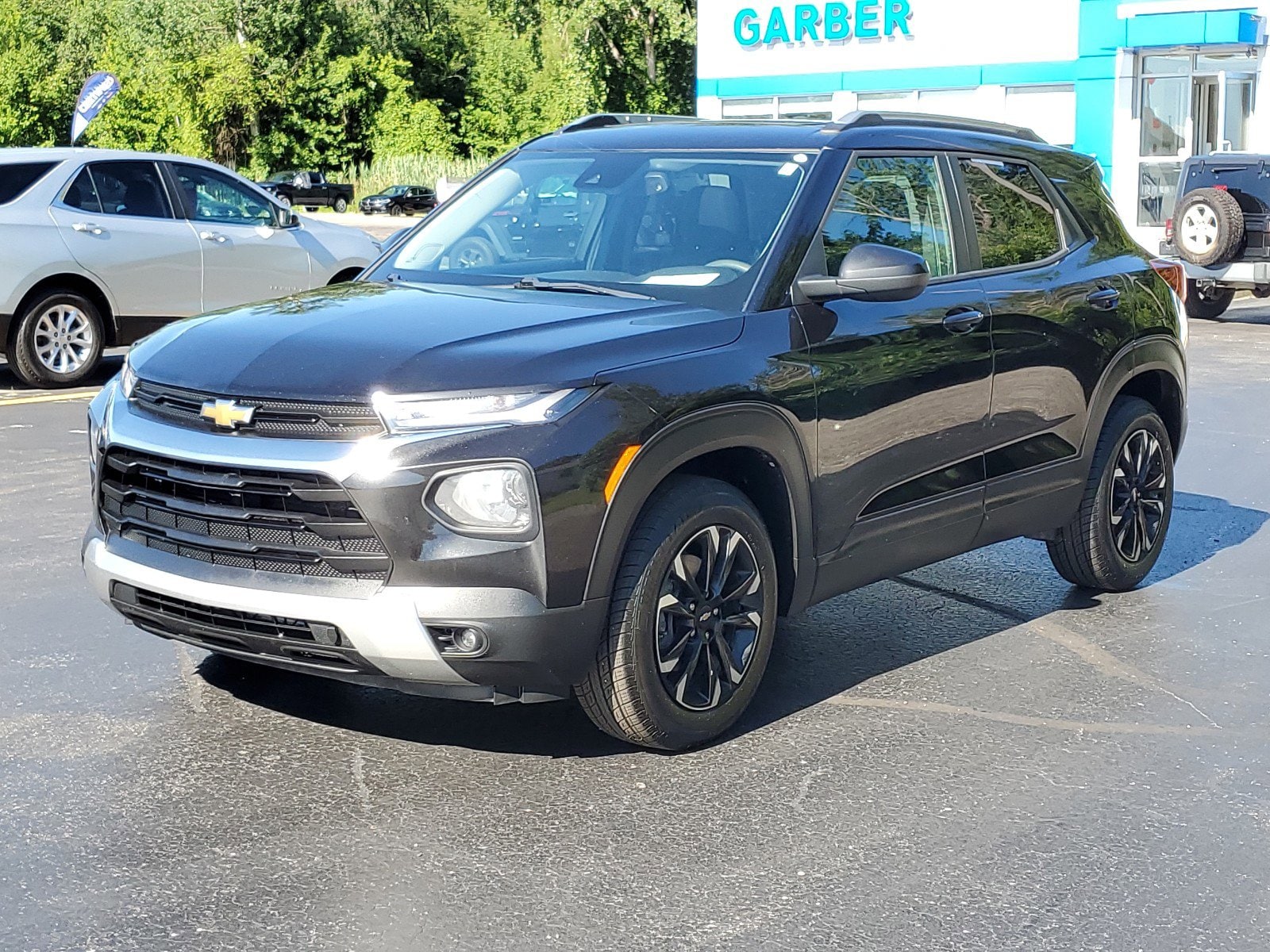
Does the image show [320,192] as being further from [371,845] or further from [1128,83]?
[371,845]

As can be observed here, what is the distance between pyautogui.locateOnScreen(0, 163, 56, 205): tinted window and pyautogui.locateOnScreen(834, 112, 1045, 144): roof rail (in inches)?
324

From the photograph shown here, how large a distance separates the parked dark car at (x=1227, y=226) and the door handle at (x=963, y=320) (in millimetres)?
12853

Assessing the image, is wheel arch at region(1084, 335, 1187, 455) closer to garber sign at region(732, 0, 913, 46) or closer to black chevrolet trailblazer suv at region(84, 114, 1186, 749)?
black chevrolet trailblazer suv at region(84, 114, 1186, 749)

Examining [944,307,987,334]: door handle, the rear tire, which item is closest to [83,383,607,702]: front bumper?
[944,307,987,334]: door handle

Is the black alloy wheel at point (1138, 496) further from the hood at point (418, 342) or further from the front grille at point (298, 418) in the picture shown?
the front grille at point (298, 418)

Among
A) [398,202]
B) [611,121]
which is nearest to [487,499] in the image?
[611,121]

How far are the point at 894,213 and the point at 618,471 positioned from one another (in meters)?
1.77

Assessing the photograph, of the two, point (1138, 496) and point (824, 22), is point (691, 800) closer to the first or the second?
point (1138, 496)

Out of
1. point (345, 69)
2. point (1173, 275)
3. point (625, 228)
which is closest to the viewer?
point (625, 228)

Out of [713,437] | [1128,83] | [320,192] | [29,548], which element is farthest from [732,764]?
[320,192]

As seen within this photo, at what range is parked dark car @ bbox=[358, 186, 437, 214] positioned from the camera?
60312 millimetres

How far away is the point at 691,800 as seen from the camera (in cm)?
461

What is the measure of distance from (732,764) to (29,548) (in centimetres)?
398

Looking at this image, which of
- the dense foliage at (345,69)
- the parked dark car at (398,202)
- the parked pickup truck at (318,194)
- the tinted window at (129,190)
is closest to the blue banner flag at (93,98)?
the tinted window at (129,190)
